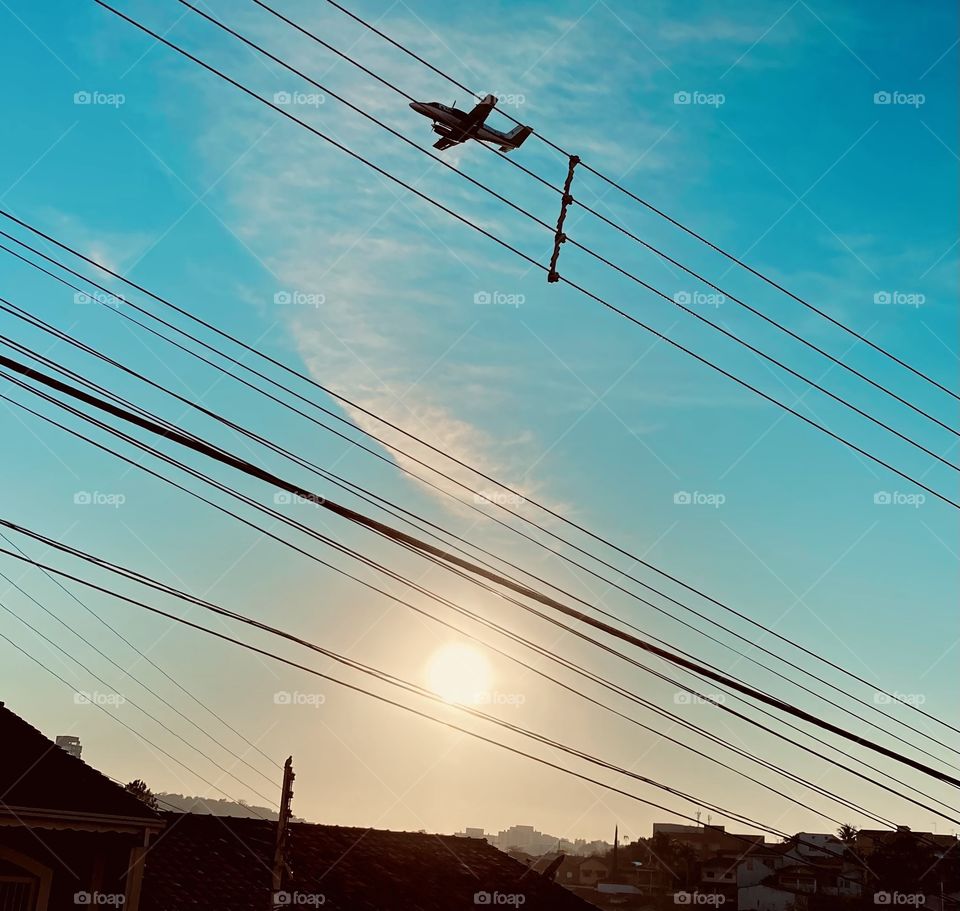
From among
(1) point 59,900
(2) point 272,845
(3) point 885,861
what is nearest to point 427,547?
(1) point 59,900
